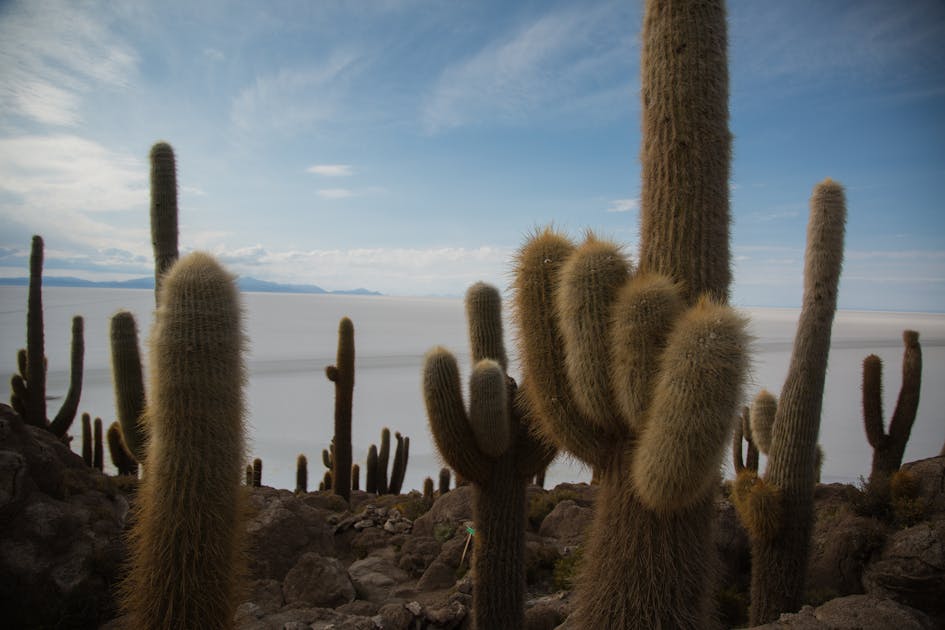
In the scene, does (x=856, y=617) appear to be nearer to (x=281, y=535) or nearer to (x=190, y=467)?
(x=190, y=467)

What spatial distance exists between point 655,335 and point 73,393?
11047 millimetres

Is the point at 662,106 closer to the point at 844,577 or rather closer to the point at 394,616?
the point at 394,616

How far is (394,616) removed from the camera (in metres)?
5.15

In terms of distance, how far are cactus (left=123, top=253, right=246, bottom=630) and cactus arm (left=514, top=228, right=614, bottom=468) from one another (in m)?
1.52

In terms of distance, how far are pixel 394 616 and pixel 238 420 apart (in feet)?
10.5

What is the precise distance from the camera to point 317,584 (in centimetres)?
617

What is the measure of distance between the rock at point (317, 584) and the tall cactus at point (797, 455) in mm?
4345

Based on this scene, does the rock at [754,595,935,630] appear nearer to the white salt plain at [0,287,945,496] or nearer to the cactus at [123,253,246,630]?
the white salt plain at [0,287,945,496]

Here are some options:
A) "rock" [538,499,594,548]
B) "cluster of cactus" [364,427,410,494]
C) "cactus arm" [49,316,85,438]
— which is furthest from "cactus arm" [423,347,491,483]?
"cluster of cactus" [364,427,410,494]

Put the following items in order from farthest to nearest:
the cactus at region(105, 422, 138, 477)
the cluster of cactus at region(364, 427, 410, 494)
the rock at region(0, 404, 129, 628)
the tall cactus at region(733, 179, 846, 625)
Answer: the cluster of cactus at region(364, 427, 410, 494) < the cactus at region(105, 422, 138, 477) < the tall cactus at region(733, 179, 846, 625) < the rock at region(0, 404, 129, 628)

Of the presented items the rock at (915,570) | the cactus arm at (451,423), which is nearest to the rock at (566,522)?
the rock at (915,570)

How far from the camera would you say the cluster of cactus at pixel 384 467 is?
13461 mm

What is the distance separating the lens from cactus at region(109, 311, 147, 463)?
6.05 meters

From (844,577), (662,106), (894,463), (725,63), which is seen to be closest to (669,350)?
(662,106)
